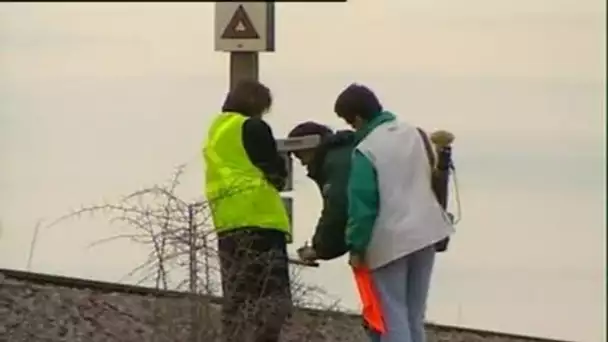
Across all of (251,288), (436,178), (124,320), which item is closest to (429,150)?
(436,178)

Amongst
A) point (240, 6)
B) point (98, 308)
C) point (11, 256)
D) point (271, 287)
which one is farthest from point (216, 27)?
point (11, 256)

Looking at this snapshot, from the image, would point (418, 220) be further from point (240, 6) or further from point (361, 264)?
point (240, 6)

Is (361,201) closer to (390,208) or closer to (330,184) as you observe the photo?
(390,208)

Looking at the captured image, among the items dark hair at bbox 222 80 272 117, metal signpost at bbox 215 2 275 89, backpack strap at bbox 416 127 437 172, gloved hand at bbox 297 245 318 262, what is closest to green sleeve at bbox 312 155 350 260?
gloved hand at bbox 297 245 318 262

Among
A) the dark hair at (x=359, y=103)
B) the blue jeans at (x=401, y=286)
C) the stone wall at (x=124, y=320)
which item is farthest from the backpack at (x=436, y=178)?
the stone wall at (x=124, y=320)

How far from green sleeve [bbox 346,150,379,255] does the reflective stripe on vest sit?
2.11 ft

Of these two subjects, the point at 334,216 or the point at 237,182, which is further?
the point at 237,182

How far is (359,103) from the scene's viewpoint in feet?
20.1

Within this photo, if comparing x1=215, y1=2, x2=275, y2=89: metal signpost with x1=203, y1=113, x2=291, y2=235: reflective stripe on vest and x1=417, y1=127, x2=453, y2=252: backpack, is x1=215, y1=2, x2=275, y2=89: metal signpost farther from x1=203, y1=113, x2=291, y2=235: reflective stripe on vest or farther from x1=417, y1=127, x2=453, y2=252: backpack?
x1=417, y1=127, x2=453, y2=252: backpack

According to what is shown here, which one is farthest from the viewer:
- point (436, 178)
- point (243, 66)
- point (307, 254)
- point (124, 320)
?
point (124, 320)

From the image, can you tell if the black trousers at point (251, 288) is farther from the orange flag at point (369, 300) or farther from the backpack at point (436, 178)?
the backpack at point (436, 178)

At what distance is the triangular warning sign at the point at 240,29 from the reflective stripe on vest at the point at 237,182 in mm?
353

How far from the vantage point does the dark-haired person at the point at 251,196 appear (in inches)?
245

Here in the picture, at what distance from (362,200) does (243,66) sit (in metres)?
1.10
